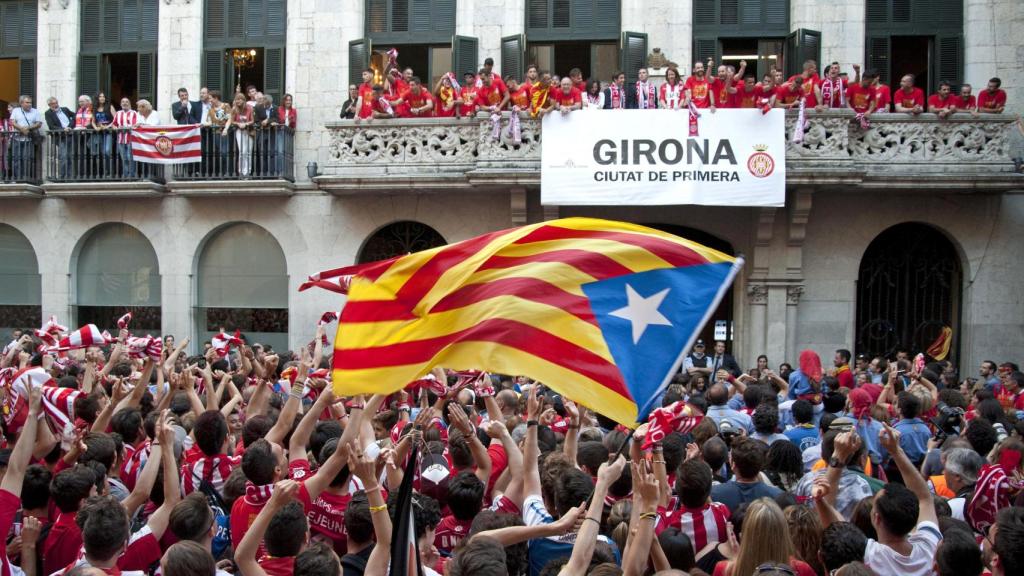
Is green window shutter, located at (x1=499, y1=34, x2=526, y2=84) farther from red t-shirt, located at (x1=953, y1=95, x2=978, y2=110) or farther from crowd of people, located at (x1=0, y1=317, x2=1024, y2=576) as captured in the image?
crowd of people, located at (x1=0, y1=317, x2=1024, y2=576)

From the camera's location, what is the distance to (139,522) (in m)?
6.06

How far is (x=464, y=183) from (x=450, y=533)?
529 inches

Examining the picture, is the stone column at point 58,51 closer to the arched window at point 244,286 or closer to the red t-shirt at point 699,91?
the arched window at point 244,286

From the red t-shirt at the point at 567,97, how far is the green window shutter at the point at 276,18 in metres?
6.70

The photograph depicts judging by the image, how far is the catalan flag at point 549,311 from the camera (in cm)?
493

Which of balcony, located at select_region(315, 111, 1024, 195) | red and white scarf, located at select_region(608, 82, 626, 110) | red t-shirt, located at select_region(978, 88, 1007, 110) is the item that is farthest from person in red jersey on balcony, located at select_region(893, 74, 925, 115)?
red and white scarf, located at select_region(608, 82, 626, 110)

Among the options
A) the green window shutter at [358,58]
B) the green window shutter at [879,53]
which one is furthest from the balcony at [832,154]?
the green window shutter at [879,53]

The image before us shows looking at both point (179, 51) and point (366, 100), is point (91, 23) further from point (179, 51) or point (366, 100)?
point (366, 100)

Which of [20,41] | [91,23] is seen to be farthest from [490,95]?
[20,41]

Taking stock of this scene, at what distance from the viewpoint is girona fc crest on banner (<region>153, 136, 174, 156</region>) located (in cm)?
1997

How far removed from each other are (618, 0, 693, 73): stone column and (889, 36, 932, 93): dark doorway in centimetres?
409

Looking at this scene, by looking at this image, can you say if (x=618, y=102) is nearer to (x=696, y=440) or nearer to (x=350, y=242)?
(x=350, y=242)

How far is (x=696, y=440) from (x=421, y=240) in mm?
13383

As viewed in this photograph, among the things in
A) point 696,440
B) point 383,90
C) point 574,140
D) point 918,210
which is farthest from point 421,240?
point 696,440
